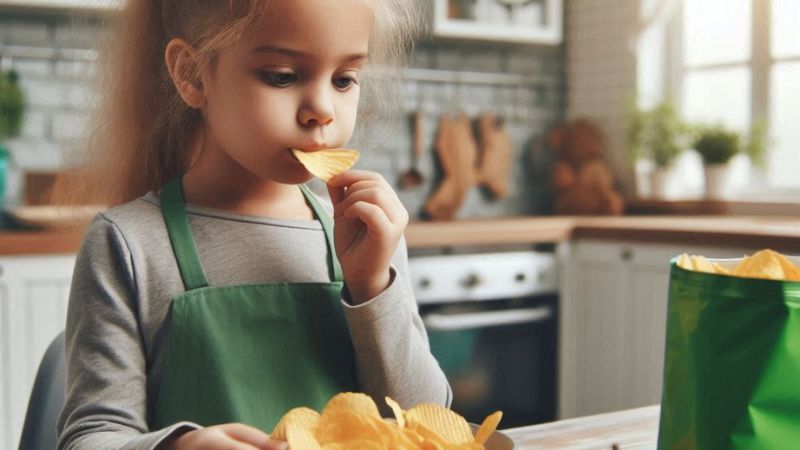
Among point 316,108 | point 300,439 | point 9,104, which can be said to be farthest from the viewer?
point 9,104

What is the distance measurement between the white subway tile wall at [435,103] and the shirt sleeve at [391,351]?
6.64 feet

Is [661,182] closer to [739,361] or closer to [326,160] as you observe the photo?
[326,160]

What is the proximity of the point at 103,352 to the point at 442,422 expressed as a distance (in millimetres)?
387

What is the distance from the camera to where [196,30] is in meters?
0.93

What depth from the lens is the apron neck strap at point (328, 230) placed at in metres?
1.00

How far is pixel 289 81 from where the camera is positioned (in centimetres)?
83

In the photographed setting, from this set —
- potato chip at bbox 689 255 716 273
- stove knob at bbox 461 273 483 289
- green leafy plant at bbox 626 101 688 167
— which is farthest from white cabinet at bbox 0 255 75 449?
green leafy plant at bbox 626 101 688 167

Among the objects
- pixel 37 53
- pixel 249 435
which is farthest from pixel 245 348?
pixel 37 53

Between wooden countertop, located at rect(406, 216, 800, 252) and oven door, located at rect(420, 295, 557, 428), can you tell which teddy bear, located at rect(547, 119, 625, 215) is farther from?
oven door, located at rect(420, 295, 557, 428)

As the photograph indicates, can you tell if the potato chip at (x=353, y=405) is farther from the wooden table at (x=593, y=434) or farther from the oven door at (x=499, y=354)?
the oven door at (x=499, y=354)

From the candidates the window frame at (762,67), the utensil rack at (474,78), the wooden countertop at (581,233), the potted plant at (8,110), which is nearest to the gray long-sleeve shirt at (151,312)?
the wooden countertop at (581,233)

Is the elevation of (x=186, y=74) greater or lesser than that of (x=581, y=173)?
greater

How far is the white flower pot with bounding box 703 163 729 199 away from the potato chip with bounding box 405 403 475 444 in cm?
299

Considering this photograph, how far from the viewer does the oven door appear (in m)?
2.93
